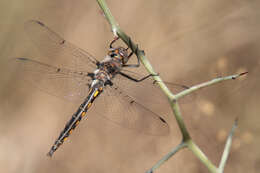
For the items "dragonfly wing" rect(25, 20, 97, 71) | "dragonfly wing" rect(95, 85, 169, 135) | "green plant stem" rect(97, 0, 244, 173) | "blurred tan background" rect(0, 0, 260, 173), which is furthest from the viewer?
"blurred tan background" rect(0, 0, 260, 173)

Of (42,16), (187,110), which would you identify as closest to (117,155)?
(187,110)

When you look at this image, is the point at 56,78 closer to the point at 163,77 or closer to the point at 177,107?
the point at 163,77

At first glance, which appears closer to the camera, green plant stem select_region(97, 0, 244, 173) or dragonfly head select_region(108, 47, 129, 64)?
green plant stem select_region(97, 0, 244, 173)

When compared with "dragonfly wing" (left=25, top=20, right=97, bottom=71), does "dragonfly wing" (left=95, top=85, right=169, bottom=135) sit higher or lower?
lower

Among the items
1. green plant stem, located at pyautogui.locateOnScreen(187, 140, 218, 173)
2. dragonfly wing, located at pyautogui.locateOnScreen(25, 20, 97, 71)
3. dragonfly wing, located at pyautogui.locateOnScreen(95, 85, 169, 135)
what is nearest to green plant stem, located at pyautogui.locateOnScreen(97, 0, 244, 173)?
green plant stem, located at pyautogui.locateOnScreen(187, 140, 218, 173)

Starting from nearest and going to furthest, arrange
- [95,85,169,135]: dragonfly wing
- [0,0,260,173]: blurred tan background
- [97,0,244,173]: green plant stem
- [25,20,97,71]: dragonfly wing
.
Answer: [97,0,244,173]: green plant stem < [95,85,169,135]: dragonfly wing < [25,20,97,71]: dragonfly wing < [0,0,260,173]: blurred tan background

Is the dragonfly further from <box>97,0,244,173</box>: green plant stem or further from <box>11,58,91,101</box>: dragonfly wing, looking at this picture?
<box>97,0,244,173</box>: green plant stem
